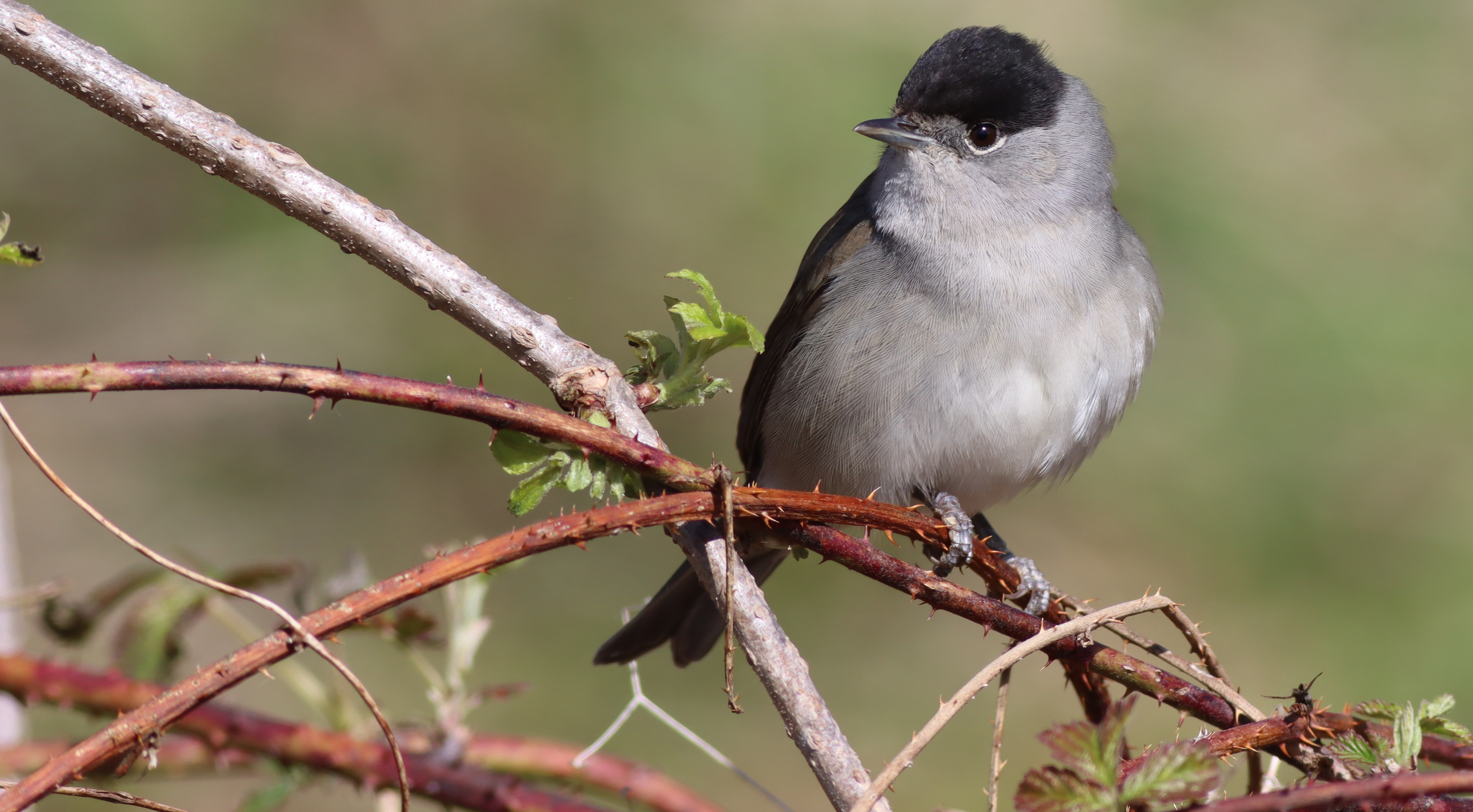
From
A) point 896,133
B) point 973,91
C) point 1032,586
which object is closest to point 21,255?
point 1032,586

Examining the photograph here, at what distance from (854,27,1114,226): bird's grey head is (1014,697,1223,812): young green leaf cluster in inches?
98.1

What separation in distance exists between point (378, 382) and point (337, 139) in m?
5.50

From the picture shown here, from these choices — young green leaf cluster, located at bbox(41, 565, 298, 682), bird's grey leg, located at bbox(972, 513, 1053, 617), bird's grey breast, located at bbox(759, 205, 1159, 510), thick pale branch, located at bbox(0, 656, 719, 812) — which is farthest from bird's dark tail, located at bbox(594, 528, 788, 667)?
young green leaf cluster, located at bbox(41, 565, 298, 682)

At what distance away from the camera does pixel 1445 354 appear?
6.29 meters

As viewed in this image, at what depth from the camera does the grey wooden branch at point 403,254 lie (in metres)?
1.57

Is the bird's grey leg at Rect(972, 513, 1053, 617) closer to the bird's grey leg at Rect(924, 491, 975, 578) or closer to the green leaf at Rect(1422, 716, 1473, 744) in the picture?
the bird's grey leg at Rect(924, 491, 975, 578)

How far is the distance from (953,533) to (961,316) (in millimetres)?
785

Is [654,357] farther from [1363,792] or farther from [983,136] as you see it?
[983,136]

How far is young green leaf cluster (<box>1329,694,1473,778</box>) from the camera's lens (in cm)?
141

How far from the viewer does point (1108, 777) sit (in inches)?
49.1

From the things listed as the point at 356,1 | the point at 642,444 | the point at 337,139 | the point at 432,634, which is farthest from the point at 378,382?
the point at 356,1

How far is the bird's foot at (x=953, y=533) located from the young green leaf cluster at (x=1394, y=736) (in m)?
0.57

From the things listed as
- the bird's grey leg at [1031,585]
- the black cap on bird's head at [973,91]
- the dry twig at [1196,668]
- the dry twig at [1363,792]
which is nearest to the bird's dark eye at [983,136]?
the black cap on bird's head at [973,91]

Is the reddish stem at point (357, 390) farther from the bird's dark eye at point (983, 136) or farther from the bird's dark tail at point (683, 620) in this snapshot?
the bird's dark eye at point (983, 136)
